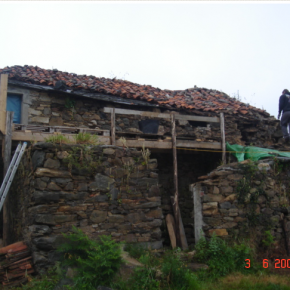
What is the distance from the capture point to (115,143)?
331 inches

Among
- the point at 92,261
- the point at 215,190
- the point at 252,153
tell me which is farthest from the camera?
the point at 252,153

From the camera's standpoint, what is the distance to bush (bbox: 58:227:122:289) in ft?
16.1

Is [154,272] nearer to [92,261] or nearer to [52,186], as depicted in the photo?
[92,261]

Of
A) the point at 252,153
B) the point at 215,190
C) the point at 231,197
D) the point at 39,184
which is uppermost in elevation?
the point at 252,153

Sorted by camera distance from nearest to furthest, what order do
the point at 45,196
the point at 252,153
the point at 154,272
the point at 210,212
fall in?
the point at 154,272 < the point at 45,196 < the point at 210,212 < the point at 252,153

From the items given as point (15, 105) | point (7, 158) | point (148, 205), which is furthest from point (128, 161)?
point (15, 105)

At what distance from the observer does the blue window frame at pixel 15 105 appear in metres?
9.67

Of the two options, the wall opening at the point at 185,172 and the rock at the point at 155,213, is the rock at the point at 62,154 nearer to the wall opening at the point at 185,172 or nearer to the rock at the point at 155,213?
the rock at the point at 155,213

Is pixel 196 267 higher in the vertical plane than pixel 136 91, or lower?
lower

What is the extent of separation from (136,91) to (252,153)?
4.64 m

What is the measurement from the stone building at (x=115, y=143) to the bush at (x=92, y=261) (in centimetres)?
77

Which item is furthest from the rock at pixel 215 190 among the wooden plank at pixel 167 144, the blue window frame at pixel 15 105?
the blue window frame at pixel 15 105

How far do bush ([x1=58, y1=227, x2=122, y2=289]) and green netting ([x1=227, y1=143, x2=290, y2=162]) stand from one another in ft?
15.4
